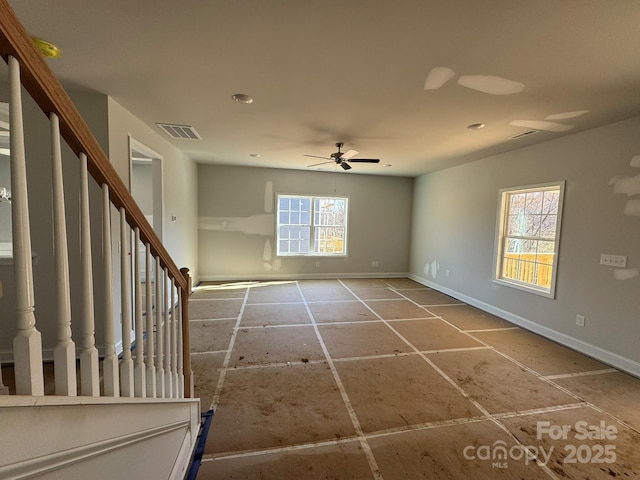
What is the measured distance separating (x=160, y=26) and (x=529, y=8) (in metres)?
2.11

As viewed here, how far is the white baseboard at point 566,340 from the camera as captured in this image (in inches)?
116

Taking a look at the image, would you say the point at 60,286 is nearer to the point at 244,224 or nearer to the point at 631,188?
the point at 631,188

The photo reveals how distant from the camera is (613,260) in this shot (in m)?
3.09

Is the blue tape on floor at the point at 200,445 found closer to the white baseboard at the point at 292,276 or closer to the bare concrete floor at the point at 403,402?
the bare concrete floor at the point at 403,402

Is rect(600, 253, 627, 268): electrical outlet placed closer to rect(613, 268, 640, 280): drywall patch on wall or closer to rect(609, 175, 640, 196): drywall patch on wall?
rect(613, 268, 640, 280): drywall patch on wall

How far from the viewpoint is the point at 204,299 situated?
197 inches

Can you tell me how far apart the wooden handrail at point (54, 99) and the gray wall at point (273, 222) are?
17.8ft

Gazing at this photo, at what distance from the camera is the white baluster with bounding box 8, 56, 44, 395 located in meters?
0.64

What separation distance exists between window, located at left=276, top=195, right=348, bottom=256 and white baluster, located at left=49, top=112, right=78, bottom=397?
19.4ft

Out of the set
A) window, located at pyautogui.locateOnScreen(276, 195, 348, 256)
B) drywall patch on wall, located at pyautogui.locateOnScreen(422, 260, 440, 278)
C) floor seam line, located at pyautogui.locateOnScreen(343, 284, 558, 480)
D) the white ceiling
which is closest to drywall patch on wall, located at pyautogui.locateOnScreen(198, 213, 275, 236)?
window, located at pyautogui.locateOnScreen(276, 195, 348, 256)

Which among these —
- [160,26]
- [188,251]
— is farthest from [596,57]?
[188,251]

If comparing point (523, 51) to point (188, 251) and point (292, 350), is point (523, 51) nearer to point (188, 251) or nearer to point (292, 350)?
point (292, 350)

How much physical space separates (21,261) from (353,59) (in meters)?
2.14

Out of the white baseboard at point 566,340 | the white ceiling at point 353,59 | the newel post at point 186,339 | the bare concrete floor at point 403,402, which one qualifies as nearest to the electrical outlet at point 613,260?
the white baseboard at point 566,340
